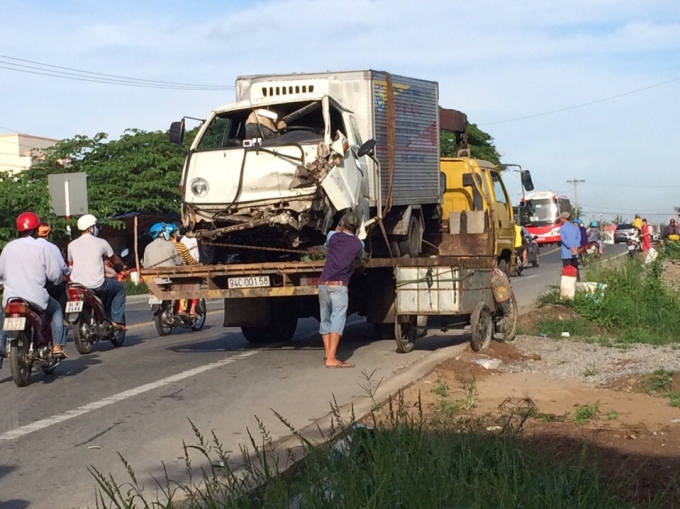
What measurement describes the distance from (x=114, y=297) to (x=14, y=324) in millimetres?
3554

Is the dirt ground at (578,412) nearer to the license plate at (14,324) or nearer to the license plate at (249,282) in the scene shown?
the license plate at (249,282)

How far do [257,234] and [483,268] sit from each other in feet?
9.03

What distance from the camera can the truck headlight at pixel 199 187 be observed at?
12141 millimetres

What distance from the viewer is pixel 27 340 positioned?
10383mm

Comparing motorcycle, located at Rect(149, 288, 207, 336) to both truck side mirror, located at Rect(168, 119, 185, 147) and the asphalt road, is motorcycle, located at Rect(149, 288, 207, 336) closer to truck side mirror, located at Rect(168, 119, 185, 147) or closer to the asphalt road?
the asphalt road

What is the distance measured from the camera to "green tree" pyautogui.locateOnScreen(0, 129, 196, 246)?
33.3 meters

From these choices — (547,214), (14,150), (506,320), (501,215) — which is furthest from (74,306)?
(14,150)

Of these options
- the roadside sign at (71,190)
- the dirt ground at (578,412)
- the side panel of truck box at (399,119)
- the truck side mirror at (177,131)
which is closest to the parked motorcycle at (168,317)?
the truck side mirror at (177,131)

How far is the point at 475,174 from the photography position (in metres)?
16.7

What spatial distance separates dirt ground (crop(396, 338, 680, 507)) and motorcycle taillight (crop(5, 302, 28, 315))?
12.9 ft

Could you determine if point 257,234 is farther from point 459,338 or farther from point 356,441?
point 356,441

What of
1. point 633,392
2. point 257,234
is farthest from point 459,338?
point 633,392

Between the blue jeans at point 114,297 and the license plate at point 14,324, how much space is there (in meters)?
3.27

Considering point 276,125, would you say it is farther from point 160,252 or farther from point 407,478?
point 407,478
